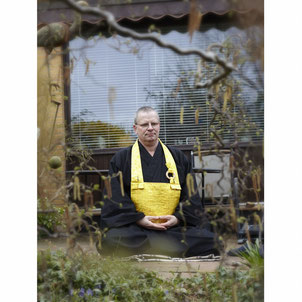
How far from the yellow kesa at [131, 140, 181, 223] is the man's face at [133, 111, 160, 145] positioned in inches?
9.4

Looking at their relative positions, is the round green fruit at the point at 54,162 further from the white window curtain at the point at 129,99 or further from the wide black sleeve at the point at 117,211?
the white window curtain at the point at 129,99

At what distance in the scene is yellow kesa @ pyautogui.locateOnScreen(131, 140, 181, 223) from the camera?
11.8 ft

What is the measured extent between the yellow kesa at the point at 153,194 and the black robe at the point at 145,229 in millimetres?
42

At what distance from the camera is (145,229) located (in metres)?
3.57

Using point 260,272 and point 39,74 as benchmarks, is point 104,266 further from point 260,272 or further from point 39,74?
point 39,74

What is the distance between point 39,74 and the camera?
2.27 metres

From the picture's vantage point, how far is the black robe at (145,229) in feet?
11.3

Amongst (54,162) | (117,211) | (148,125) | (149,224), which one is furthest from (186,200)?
(54,162)

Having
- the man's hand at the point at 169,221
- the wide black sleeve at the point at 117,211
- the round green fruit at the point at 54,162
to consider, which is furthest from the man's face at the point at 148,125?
the round green fruit at the point at 54,162

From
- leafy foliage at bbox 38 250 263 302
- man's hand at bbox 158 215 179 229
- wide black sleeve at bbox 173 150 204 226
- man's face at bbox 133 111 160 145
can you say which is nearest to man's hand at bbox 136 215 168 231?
man's hand at bbox 158 215 179 229

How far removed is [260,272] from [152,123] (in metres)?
1.75

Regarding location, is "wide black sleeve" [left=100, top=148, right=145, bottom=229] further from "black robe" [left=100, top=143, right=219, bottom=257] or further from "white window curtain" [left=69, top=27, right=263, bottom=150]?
"white window curtain" [left=69, top=27, right=263, bottom=150]

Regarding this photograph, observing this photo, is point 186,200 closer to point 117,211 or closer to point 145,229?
point 145,229
